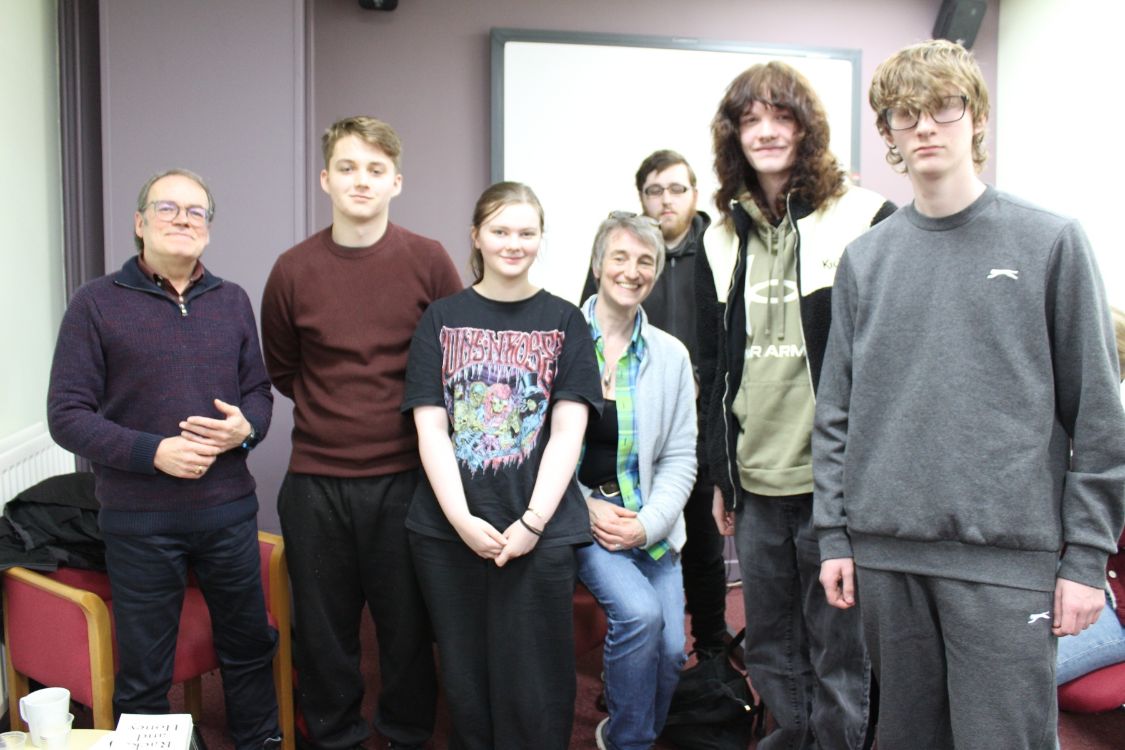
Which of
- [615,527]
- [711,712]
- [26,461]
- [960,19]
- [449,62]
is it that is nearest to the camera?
[615,527]

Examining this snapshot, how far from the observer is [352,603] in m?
2.13

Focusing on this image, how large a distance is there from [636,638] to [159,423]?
116cm

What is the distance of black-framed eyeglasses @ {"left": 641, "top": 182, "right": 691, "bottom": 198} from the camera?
9.15 feet

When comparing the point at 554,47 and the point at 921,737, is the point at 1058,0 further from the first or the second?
the point at 921,737

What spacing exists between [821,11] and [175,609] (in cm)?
344

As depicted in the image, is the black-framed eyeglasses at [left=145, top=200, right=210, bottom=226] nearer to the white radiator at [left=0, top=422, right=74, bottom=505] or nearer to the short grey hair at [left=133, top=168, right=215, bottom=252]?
the short grey hair at [left=133, top=168, right=215, bottom=252]

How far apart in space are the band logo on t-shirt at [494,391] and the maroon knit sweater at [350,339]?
6.1 inches

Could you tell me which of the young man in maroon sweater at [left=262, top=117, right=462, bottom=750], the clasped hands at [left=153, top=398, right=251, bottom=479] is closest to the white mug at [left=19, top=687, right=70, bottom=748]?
the clasped hands at [left=153, top=398, right=251, bottom=479]

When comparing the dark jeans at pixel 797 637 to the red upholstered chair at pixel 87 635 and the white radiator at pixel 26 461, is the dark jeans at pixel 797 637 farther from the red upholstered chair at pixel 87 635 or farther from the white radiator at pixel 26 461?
the white radiator at pixel 26 461

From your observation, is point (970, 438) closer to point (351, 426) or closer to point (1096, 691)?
point (1096, 691)

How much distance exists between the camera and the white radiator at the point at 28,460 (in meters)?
2.35

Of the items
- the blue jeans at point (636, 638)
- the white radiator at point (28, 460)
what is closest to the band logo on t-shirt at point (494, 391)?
the blue jeans at point (636, 638)

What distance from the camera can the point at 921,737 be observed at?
1522mm

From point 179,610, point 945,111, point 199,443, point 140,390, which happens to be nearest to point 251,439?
point 199,443
